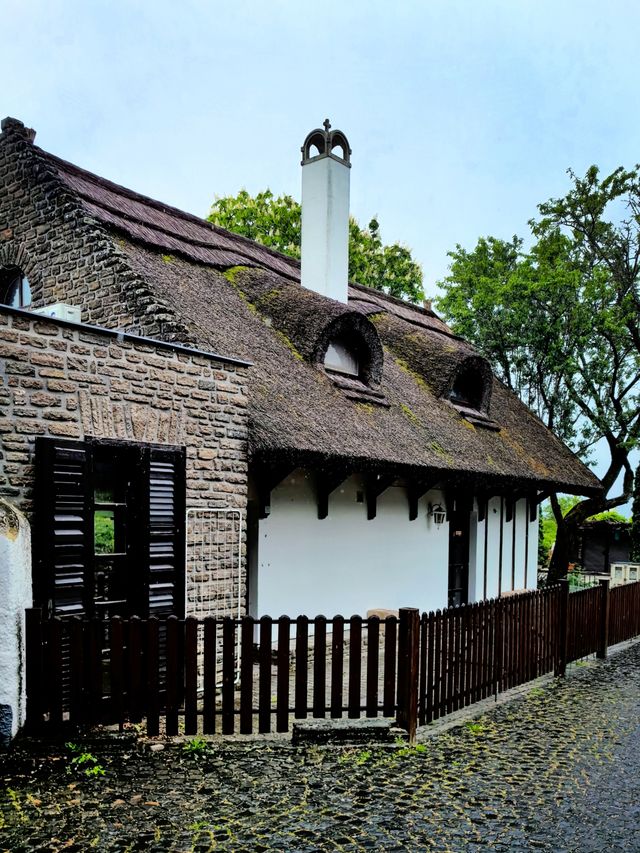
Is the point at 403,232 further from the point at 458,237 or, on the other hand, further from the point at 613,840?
the point at 613,840

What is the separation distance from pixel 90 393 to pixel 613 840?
4.78 metres

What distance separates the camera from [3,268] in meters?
10.0

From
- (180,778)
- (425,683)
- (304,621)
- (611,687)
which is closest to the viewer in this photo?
(180,778)

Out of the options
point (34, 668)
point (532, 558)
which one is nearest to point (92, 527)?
point (34, 668)

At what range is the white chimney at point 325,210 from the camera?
42.4 feet

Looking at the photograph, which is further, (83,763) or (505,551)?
(505,551)

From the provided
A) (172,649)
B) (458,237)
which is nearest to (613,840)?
(172,649)

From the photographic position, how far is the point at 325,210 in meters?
12.9

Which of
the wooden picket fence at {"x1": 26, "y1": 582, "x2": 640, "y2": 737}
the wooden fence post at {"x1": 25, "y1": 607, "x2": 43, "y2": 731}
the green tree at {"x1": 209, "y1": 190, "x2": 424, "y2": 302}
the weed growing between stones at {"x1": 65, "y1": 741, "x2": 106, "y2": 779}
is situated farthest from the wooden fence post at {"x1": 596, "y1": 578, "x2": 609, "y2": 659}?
the green tree at {"x1": 209, "y1": 190, "x2": 424, "y2": 302}

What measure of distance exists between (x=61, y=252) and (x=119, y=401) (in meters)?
3.68

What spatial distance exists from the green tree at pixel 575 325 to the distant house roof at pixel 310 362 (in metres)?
3.46

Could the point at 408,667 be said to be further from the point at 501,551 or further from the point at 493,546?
the point at 501,551

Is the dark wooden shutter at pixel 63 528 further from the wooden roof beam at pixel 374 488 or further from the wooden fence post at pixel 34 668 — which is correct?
the wooden roof beam at pixel 374 488

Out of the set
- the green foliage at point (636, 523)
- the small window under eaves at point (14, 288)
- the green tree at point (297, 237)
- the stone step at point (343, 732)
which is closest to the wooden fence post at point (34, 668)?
the stone step at point (343, 732)
